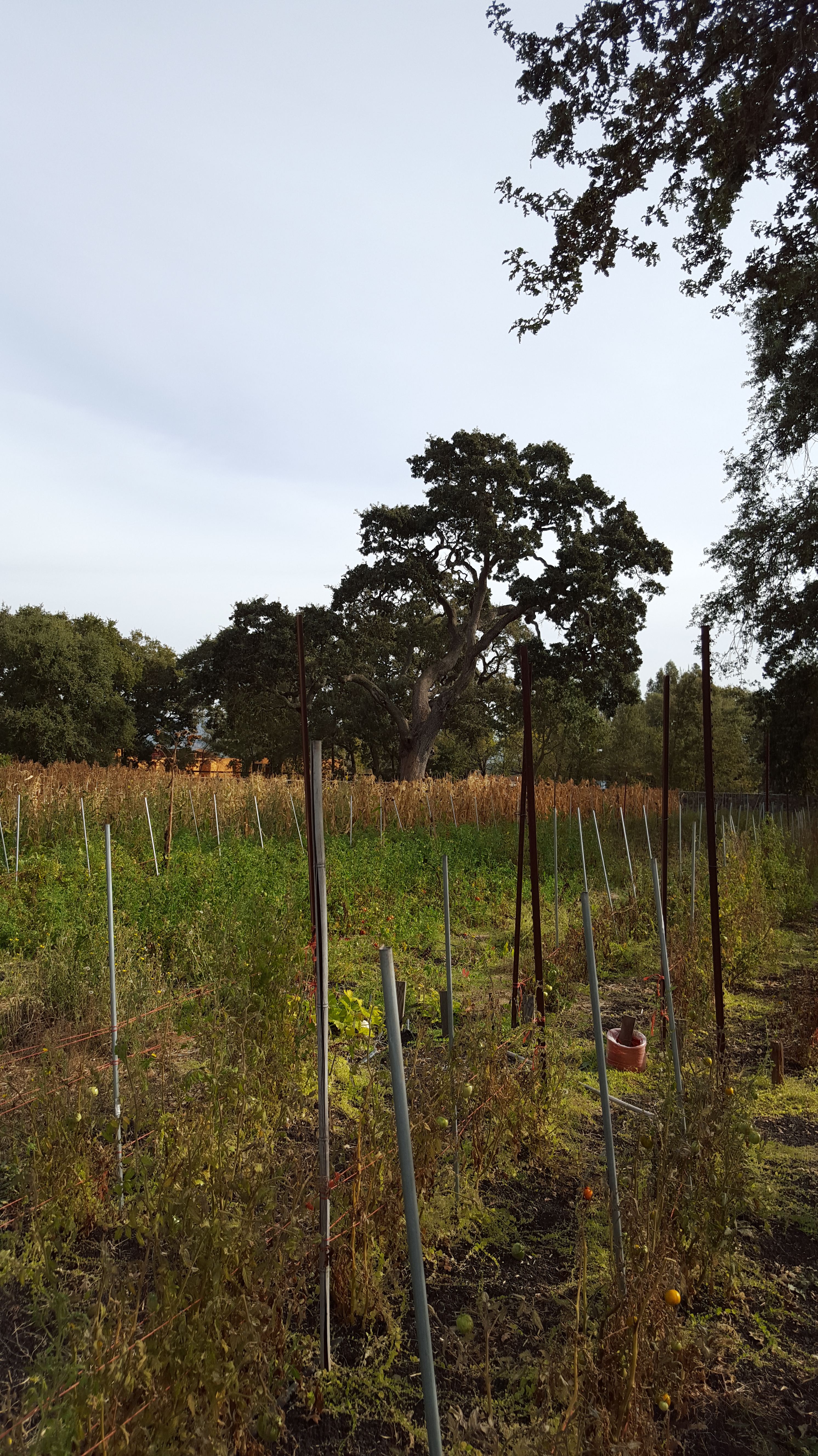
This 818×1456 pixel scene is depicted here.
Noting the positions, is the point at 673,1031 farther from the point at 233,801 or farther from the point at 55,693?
the point at 55,693

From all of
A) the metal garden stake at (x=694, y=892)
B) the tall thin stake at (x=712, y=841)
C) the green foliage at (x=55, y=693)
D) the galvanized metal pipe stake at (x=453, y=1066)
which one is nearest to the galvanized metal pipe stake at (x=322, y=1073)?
the galvanized metal pipe stake at (x=453, y=1066)

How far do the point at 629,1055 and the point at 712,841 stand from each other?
143 centimetres

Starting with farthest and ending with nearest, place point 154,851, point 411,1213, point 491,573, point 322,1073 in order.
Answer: point 491,573, point 154,851, point 322,1073, point 411,1213

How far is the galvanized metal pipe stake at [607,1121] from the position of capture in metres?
2.53

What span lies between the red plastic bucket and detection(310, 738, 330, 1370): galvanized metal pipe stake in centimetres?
280

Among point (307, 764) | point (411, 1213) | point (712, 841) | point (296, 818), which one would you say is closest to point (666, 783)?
point (712, 841)

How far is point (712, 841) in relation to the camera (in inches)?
185

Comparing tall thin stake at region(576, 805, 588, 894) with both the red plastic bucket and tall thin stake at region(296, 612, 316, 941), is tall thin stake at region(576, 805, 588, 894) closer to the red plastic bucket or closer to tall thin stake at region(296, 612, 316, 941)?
the red plastic bucket

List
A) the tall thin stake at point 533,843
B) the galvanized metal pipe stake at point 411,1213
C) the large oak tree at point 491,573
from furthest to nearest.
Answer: the large oak tree at point 491,573 < the tall thin stake at point 533,843 < the galvanized metal pipe stake at point 411,1213

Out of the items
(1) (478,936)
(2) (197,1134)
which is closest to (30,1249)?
(2) (197,1134)

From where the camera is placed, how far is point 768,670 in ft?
61.1

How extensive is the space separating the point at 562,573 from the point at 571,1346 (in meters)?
20.3

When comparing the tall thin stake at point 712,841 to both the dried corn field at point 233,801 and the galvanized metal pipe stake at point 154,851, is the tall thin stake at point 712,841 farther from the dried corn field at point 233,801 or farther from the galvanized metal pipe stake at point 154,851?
the dried corn field at point 233,801

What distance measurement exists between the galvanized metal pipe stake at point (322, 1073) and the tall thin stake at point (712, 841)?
8.41 ft
